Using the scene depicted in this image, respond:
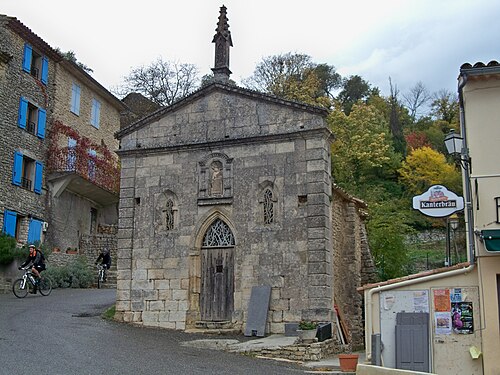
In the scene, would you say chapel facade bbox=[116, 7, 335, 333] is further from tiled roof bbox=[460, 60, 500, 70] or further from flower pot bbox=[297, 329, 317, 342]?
tiled roof bbox=[460, 60, 500, 70]

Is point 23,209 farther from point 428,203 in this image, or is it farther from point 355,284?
point 428,203

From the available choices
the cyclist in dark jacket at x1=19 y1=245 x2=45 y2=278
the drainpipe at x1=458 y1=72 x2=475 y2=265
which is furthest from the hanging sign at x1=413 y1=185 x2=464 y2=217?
the cyclist in dark jacket at x1=19 y1=245 x2=45 y2=278

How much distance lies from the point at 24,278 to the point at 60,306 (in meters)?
2.72

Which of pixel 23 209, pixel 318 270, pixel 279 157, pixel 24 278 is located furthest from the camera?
pixel 23 209

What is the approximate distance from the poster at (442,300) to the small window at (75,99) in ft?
74.3

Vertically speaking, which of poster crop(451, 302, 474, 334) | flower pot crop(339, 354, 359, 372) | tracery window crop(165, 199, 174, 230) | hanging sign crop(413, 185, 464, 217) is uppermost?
tracery window crop(165, 199, 174, 230)

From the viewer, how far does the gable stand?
1514 cm

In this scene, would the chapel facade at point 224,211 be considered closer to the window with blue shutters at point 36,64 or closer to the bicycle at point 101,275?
the bicycle at point 101,275

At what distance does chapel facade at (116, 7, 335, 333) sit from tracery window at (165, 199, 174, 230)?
0.09 feet

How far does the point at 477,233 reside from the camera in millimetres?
10320

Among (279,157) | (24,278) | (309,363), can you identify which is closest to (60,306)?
(24,278)

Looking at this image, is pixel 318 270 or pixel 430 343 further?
pixel 318 270

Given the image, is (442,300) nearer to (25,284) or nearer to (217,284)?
(217,284)

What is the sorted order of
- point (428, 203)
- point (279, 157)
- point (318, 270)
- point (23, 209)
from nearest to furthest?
point (428, 203) → point (318, 270) → point (279, 157) → point (23, 209)
